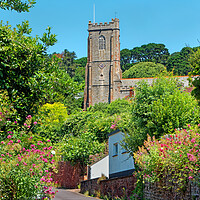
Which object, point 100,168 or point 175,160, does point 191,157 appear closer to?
point 175,160

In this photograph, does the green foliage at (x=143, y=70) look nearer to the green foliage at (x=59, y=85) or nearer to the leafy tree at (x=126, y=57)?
A: the leafy tree at (x=126, y=57)

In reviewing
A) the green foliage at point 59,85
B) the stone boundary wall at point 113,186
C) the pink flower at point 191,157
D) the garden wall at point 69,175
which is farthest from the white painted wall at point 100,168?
Result: the green foliage at point 59,85

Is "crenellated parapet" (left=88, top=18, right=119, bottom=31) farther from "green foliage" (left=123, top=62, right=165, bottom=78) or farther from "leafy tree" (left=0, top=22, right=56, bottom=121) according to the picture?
"leafy tree" (left=0, top=22, right=56, bottom=121)

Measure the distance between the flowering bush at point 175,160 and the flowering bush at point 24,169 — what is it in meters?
4.90

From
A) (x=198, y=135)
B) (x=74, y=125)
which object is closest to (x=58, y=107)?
(x=74, y=125)

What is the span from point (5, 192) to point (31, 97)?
9.50 feet

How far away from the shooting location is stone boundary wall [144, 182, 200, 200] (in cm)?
1254

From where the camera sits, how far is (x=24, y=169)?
10172mm

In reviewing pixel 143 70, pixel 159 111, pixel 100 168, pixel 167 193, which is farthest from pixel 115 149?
pixel 143 70

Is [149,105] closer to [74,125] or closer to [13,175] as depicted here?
[13,175]

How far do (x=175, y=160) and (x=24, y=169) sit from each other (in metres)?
5.70

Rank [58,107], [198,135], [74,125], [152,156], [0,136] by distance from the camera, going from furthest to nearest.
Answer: [58,107], [74,125], [152,156], [198,135], [0,136]

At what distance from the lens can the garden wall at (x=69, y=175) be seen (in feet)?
109

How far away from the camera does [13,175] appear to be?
10.1 metres
